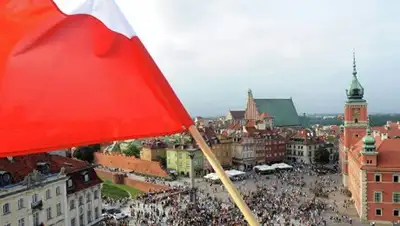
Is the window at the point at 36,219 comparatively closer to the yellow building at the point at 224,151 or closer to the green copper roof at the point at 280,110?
the yellow building at the point at 224,151

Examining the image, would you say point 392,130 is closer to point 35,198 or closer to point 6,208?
point 35,198

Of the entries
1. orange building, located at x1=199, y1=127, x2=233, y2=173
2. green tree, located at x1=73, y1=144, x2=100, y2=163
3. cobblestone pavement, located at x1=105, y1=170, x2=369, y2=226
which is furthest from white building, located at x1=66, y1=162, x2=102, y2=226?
green tree, located at x1=73, y1=144, x2=100, y2=163

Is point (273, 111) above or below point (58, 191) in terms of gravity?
above

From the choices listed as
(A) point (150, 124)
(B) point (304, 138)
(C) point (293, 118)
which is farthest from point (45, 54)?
(C) point (293, 118)

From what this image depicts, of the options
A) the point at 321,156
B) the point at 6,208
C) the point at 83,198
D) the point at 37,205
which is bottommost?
the point at 321,156

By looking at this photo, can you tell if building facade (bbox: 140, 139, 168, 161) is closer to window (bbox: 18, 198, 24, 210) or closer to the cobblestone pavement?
the cobblestone pavement

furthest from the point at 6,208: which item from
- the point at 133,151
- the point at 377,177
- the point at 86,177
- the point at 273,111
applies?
the point at 273,111
